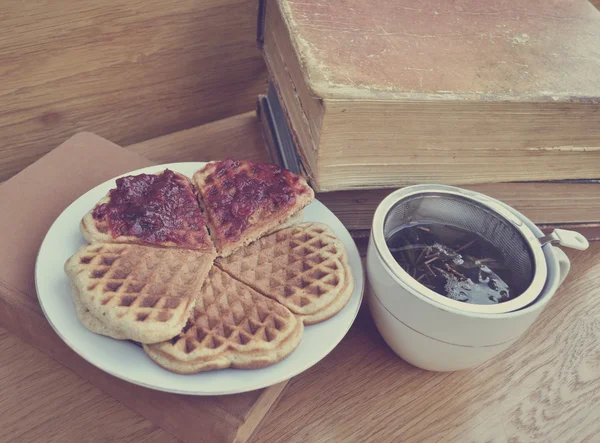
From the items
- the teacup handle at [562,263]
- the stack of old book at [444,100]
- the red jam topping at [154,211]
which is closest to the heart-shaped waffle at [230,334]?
the red jam topping at [154,211]

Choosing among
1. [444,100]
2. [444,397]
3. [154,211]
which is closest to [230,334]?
[154,211]

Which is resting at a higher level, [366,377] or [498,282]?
[498,282]

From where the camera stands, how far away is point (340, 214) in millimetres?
1129

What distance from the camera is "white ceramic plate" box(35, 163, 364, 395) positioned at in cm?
75

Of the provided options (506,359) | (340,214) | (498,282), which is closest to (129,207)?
(340,214)

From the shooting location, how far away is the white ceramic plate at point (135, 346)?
754 millimetres

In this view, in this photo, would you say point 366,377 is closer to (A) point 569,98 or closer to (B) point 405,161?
(B) point 405,161

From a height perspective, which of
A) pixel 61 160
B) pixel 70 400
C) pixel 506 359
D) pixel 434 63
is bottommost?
pixel 506 359

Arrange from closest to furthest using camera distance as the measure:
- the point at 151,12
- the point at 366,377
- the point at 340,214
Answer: the point at 366,377 → the point at 340,214 → the point at 151,12

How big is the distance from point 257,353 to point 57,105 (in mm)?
804

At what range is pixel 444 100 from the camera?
913mm

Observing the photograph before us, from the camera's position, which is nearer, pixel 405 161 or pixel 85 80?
pixel 405 161

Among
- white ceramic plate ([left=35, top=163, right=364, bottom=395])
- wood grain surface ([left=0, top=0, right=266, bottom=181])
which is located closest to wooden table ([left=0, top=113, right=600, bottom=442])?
white ceramic plate ([left=35, top=163, right=364, bottom=395])

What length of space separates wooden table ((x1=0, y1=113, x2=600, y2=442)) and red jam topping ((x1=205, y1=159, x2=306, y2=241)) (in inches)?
10.7
